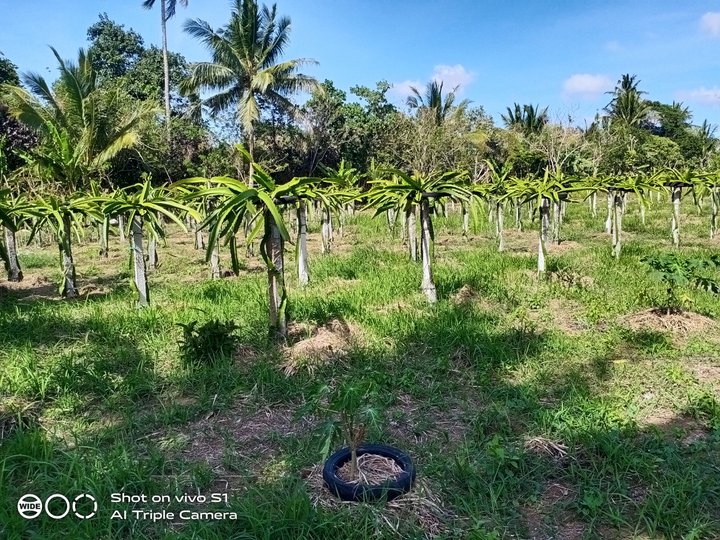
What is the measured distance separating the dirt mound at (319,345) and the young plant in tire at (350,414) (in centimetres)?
40

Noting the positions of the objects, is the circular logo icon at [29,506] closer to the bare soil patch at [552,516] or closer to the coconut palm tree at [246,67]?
the bare soil patch at [552,516]

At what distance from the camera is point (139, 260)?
5.39 m

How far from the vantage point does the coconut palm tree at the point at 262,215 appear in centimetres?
359

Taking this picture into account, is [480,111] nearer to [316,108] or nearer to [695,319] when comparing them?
[316,108]

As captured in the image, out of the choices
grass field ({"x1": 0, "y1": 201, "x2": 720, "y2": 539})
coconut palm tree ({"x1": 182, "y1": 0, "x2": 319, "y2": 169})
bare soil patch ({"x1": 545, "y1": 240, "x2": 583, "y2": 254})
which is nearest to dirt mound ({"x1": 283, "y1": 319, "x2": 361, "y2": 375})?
grass field ({"x1": 0, "y1": 201, "x2": 720, "y2": 539})

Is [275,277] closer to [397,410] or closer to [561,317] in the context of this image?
[397,410]

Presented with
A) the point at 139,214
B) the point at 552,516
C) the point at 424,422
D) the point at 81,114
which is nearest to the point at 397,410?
the point at 424,422

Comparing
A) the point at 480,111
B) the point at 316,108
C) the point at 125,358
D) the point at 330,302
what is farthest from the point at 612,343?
the point at 480,111

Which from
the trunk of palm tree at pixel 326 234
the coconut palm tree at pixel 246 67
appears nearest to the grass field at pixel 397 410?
the trunk of palm tree at pixel 326 234

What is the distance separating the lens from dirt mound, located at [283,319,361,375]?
375 cm

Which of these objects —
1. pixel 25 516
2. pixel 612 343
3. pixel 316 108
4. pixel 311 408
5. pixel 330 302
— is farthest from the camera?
pixel 316 108

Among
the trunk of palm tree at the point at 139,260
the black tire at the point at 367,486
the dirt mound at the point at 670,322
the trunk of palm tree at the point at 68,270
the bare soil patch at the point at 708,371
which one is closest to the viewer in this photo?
the black tire at the point at 367,486

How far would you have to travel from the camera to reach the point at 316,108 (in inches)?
852

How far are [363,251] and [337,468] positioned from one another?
7.12 meters
